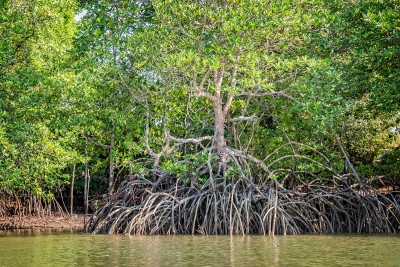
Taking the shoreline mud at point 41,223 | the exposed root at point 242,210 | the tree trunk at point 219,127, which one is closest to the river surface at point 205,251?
the exposed root at point 242,210

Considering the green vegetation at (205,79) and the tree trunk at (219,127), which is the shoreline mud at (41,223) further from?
the tree trunk at (219,127)

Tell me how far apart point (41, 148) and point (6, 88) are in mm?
1231

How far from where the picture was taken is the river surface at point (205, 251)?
635cm

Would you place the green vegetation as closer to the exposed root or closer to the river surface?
the exposed root

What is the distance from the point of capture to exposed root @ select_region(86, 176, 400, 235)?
1035cm

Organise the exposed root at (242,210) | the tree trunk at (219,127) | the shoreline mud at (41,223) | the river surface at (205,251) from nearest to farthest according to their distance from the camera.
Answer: the river surface at (205,251) < the exposed root at (242,210) < the tree trunk at (219,127) < the shoreline mud at (41,223)

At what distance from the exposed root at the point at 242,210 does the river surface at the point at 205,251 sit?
78 cm

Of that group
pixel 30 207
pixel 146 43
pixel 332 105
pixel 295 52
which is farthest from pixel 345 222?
pixel 30 207

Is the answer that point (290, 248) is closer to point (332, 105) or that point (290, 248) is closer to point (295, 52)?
point (332, 105)

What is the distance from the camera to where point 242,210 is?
10562 millimetres

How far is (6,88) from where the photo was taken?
11234 mm

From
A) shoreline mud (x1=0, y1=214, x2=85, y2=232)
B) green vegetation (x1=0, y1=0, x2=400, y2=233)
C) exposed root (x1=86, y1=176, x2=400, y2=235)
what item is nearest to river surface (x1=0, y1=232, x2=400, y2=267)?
exposed root (x1=86, y1=176, x2=400, y2=235)

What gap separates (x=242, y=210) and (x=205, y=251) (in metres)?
3.26

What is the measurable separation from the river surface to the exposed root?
0.78 m
